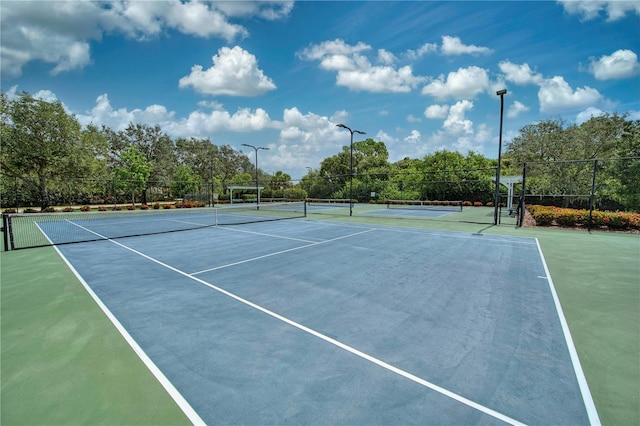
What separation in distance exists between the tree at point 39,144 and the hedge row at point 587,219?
40.5m

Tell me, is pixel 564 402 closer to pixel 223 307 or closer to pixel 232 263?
pixel 223 307

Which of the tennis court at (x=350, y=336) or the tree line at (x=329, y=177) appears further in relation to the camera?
the tree line at (x=329, y=177)

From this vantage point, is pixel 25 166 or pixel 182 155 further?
pixel 182 155

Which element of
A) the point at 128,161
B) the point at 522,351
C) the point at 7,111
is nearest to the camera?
the point at 522,351

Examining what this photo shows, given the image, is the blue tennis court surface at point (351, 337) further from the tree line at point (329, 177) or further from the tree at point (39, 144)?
the tree at point (39, 144)

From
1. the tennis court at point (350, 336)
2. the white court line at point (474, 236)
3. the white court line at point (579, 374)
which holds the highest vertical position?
the white court line at point (474, 236)

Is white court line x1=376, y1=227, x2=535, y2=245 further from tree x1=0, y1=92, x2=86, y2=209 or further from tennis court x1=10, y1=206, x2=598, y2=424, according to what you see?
tree x1=0, y1=92, x2=86, y2=209

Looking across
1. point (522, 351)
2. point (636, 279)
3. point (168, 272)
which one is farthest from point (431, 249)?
point (168, 272)

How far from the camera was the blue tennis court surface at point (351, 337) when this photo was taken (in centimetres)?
275

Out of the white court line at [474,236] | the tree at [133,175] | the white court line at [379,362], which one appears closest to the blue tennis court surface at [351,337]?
the white court line at [379,362]

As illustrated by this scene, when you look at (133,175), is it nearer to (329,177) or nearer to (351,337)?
(329,177)

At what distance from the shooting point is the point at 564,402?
280 centimetres

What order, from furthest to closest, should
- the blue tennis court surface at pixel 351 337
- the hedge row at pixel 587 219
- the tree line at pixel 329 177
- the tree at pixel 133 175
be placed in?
the tree at pixel 133 175, the tree line at pixel 329 177, the hedge row at pixel 587 219, the blue tennis court surface at pixel 351 337

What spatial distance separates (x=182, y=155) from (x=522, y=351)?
6927 centimetres
